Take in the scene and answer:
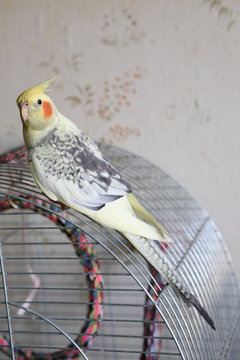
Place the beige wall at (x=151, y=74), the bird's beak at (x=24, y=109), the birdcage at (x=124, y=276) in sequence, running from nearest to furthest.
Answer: the bird's beak at (x=24, y=109) → the birdcage at (x=124, y=276) → the beige wall at (x=151, y=74)

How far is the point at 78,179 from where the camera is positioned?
0.81 meters

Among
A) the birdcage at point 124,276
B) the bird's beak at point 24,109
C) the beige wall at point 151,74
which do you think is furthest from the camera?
the beige wall at point 151,74

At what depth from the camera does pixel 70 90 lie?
1.60 metres

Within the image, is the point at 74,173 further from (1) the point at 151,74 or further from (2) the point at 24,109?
(1) the point at 151,74

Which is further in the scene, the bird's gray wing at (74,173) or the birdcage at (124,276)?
the birdcage at (124,276)

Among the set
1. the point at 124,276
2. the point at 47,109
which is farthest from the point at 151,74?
the point at 47,109

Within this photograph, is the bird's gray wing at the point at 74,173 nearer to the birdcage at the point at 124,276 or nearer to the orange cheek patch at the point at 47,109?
the orange cheek patch at the point at 47,109

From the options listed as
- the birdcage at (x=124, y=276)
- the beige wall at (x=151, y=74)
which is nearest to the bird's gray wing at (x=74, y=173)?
the birdcage at (x=124, y=276)

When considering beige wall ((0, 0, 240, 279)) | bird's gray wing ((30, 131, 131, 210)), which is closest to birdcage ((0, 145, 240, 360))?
beige wall ((0, 0, 240, 279))

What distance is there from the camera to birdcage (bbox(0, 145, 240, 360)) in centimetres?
122

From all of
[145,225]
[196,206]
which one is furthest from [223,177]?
[145,225]

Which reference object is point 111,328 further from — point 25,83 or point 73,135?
point 73,135

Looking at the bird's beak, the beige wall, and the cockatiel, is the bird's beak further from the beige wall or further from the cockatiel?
the beige wall

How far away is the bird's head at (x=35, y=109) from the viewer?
798mm
